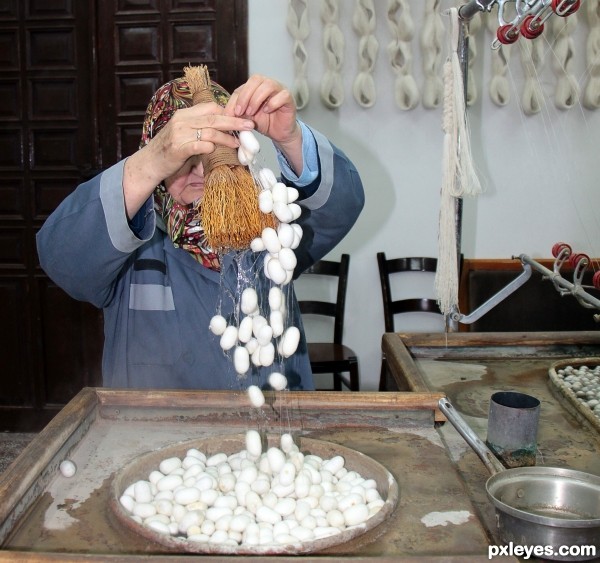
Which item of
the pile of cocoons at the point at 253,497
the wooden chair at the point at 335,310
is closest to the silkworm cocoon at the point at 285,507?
the pile of cocoons at the point at 253,497

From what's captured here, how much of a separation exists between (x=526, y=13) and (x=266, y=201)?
0.66 metres

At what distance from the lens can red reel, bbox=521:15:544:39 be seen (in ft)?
4.16

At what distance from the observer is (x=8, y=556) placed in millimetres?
772

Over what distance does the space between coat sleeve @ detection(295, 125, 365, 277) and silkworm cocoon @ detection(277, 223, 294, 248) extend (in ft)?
1.03

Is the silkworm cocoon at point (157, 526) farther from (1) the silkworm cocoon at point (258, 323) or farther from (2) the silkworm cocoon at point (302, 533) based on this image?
(1) the silkworm cocoon at point (258, 323)

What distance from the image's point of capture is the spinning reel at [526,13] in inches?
43.8

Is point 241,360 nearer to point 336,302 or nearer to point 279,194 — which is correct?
point 279,194

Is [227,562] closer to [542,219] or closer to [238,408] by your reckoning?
[238,408]

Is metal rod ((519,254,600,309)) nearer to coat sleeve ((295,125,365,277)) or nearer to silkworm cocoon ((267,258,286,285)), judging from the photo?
coat sleeve ((295,125,365,277))

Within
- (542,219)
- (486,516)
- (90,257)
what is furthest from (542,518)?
(542,219)

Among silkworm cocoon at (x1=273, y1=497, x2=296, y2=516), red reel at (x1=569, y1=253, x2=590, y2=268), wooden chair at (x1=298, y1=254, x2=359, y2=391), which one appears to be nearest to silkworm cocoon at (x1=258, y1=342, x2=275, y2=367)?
silkworm cocoon at (x1=273, y1=497, x2=296, y2=516)

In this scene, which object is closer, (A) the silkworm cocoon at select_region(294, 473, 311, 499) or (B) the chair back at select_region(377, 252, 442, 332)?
(A) the silkworm cocoon at select_region(294, 473, 311, 499)

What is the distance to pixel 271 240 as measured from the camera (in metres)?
1.03

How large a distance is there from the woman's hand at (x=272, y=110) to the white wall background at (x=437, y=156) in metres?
1.96
